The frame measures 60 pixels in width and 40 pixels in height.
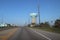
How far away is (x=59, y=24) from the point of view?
76688 mm
